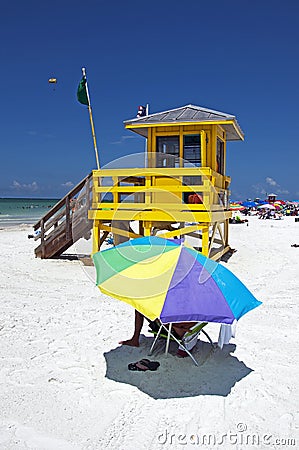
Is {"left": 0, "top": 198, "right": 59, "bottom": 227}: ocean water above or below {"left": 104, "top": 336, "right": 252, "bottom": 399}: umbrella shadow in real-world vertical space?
below

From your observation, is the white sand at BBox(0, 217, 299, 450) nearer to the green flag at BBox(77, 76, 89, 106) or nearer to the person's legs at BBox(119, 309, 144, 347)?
the person's legs at BBox(119, 309, 144, 347)

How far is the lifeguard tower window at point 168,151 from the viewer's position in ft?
34.9

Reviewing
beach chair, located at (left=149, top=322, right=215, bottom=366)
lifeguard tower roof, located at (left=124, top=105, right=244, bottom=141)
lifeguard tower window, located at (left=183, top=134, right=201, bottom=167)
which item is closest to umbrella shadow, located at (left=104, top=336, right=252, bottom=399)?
beach chair, located at (left=149, top=322, right=215, bottom=366)

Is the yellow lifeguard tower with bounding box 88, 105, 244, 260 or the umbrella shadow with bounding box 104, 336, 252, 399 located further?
the yellow lifeguard tower with bounding box 88, 105, 244, 260

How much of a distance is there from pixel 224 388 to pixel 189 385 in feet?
1.18

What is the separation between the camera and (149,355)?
5008 mm

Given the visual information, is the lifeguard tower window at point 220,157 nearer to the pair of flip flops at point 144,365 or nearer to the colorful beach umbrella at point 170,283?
the colorful beach umbrella at point 170,283

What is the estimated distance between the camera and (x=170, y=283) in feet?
13.0

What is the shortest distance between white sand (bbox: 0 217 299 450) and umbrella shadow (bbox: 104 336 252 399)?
0.01m

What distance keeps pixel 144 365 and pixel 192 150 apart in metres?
7.01

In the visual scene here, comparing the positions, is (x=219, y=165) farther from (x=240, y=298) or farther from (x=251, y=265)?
(x=240, y=298)

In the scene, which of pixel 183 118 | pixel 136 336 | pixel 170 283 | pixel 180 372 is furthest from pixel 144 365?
pixel 183 118

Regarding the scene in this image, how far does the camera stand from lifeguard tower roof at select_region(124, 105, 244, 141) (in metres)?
9.84

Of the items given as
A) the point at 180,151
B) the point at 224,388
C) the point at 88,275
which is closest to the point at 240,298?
the point at 224,388
